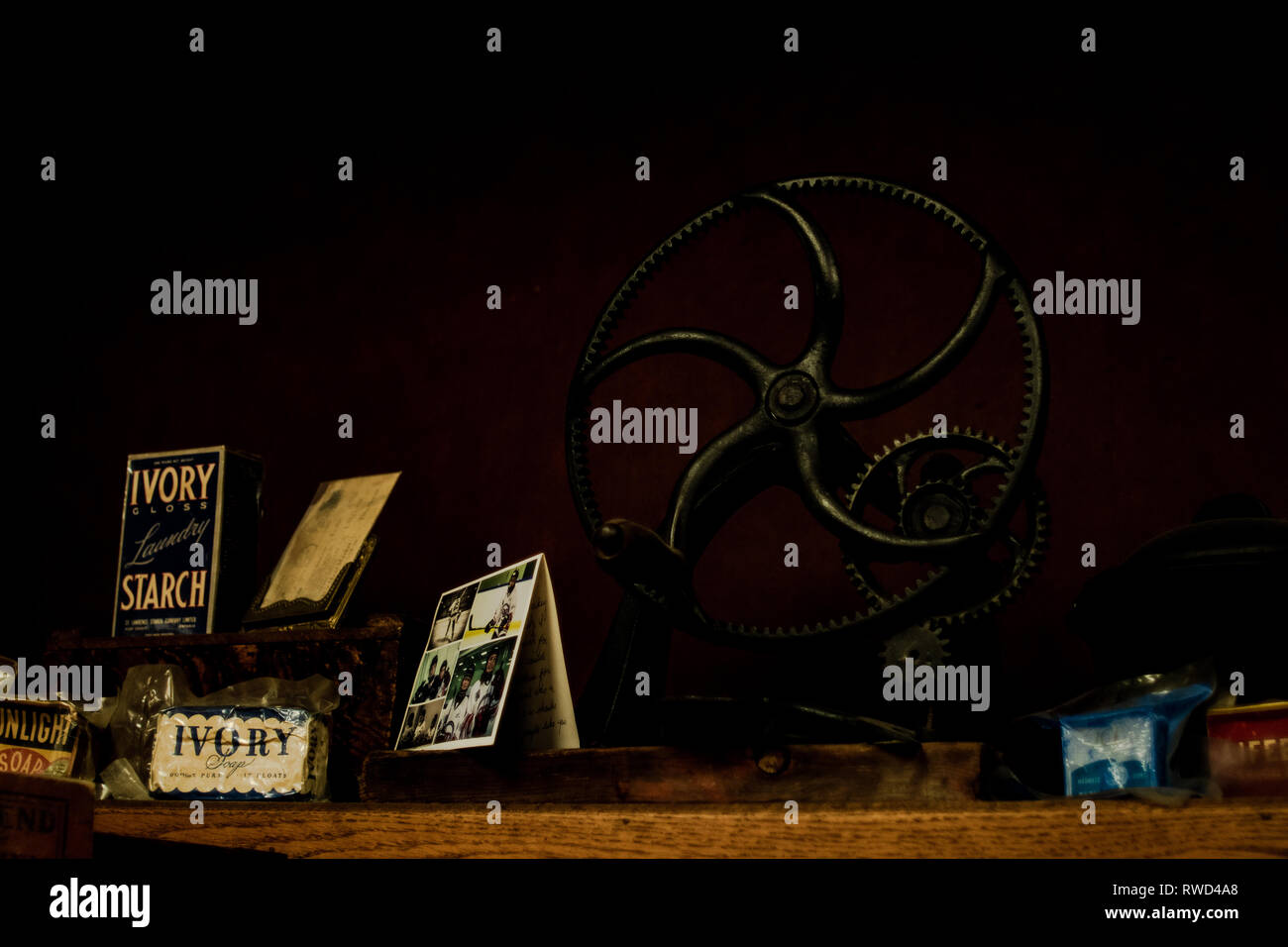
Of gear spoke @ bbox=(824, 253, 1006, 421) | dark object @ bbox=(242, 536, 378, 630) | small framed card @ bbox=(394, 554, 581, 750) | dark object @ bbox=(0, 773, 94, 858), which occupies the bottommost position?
dark object @ bbox=(0, 773, 94, 858)

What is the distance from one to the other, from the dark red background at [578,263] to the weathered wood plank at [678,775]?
555mm

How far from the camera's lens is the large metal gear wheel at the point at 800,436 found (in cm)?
99

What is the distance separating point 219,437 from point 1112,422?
4.58 ft

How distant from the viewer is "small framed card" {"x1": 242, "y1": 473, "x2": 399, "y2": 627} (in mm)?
1403

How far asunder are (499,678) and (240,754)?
0.31 meters

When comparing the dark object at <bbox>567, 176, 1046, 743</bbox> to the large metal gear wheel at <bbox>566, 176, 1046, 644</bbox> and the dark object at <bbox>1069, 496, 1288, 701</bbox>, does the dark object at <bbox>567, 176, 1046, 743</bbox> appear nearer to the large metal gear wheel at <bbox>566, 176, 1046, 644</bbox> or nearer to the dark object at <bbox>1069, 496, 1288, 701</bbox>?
the large metal gear wheel at <bbox>566, 176, 1046, 644</bbox>

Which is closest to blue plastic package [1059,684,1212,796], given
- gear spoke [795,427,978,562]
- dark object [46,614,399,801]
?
gear spoke [795,427,978,562]

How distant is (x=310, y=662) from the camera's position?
136cm

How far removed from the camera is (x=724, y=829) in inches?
38.0

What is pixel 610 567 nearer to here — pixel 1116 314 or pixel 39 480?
pixel 1116 314

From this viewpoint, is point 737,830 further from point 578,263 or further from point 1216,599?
point 578,263

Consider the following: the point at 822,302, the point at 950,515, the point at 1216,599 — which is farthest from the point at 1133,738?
the point at 822,302

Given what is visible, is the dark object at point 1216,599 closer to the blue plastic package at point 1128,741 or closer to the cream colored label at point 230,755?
the blue plastic package at point 1128,741
